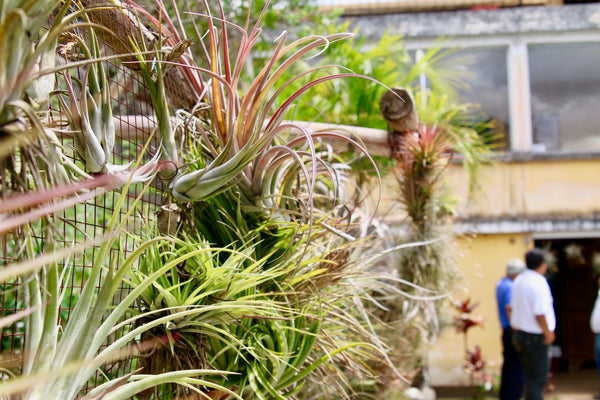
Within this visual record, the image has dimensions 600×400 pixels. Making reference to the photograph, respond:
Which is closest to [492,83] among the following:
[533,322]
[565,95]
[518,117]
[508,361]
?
[518,117]

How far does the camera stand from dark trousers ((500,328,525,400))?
4.64 m

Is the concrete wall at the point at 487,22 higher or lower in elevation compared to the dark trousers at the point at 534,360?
higher

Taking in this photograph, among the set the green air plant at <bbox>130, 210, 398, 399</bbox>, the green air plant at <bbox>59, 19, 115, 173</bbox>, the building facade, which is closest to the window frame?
the building facade

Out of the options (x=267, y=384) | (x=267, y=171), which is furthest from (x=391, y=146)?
(x=267, y=384)

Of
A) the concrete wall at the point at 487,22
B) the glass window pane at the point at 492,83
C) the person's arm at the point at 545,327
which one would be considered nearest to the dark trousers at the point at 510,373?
the person's arm at the point at 545,327

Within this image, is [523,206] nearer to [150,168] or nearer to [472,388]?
[472,388]

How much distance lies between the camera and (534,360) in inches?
158

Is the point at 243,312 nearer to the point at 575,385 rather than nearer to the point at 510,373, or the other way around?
the point at 510,373

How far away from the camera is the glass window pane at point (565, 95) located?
25.9 feet

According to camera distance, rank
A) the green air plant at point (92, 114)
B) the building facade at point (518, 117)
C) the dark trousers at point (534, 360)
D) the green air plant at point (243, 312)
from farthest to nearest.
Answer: the building facade at point (518, 117), the dark trousers at point (534, 360), the green air plant at point (243, 312), the green air plant at point (92, 114)

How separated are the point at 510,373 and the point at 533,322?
0.98m

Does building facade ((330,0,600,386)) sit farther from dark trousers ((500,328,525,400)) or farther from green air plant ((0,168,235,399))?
green air plant ((0,168,235,399))

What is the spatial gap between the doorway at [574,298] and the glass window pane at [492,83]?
310cm

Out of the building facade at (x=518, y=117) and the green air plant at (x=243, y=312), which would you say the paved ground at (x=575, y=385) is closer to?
the building facade at (x=518, y=117)
